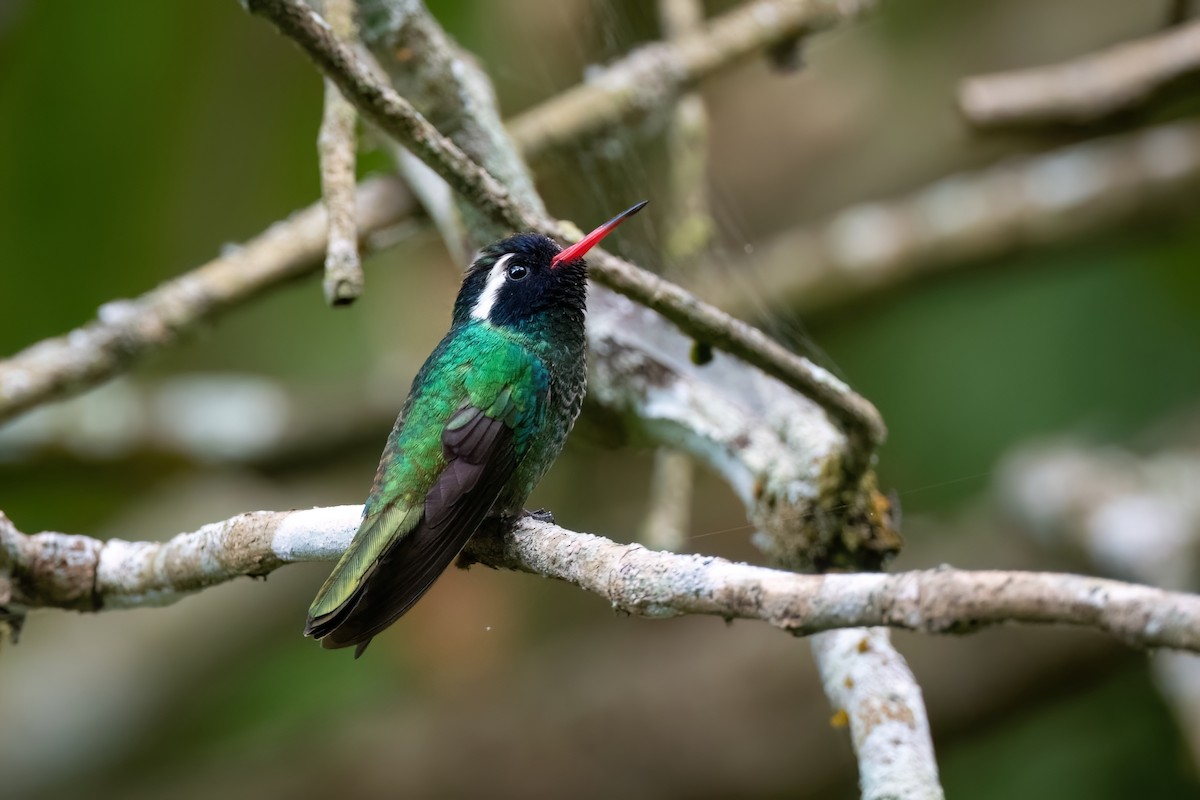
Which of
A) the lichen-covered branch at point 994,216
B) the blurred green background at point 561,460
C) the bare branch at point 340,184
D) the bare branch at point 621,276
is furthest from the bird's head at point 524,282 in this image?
the lichen-covered branch at point 994,216

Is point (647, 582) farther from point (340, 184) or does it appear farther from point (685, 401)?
point (685, 401)

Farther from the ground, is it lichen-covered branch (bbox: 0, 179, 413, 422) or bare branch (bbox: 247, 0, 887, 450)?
lichen-covered branch (bbox: 0, 179, 413, 422)

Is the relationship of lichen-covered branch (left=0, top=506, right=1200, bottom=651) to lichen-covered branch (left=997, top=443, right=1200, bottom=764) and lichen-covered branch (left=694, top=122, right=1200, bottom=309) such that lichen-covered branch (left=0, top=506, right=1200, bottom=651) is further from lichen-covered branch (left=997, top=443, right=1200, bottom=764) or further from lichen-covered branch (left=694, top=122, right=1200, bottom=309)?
lichen-covered branch (left=694, top=122, right=1200, bottom=309)

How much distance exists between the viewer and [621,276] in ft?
9.02

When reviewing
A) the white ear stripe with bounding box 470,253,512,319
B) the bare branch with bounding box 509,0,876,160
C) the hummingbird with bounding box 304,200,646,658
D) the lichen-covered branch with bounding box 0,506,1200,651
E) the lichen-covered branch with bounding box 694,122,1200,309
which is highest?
the lichen-covered branch with bounding box 694,122,1200,309

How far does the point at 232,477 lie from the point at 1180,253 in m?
5.61

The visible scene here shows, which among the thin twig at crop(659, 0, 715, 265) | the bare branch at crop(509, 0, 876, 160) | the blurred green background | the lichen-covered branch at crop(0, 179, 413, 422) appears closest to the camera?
the lichen-covered branch at crop(0, 179, 413, 422)

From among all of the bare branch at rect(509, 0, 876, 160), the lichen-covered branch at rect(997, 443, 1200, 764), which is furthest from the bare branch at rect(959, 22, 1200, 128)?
the lichen-covered branch at rect(997, 443, 1200, 764)

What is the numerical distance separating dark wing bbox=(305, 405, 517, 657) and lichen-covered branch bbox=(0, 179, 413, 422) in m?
1.23

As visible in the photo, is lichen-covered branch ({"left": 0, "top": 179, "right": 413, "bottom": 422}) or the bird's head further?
lichen-covered branch ({"left": 0, "top": 179, "right": 413, "bottom": 422})

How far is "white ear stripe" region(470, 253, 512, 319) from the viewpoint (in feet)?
11.1

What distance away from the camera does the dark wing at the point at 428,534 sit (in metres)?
2.43

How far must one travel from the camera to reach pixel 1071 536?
5.42 metres

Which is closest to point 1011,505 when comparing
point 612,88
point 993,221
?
point 993,221
